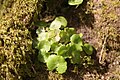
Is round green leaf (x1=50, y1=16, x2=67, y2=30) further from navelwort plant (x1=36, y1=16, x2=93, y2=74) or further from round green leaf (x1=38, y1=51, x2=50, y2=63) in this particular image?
round green leaf (x1=38, y1=51, x2=50, y2=63)

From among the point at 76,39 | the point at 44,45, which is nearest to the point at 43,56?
the point at 44,45

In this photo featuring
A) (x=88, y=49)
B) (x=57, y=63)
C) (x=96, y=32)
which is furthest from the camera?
(x=96, y=32)

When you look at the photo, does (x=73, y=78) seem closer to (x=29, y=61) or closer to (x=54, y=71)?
(x=54, y=71)

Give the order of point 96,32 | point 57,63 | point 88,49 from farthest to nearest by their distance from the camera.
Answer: point 96,32 < point 88,49 < point 57,63

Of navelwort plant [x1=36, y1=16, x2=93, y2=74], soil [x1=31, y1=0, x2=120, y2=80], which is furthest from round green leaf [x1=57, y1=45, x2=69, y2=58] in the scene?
soil [x1=31, y1=0, x2=120, y2=80]

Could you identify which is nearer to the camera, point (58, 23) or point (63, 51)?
point (63, 51)

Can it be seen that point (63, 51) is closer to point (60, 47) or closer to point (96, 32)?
point (60, 47)

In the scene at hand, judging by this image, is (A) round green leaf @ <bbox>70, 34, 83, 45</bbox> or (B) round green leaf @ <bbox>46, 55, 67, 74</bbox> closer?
(B) round green leaf @ <bbox>46, 55, 67, 74</bbox>
